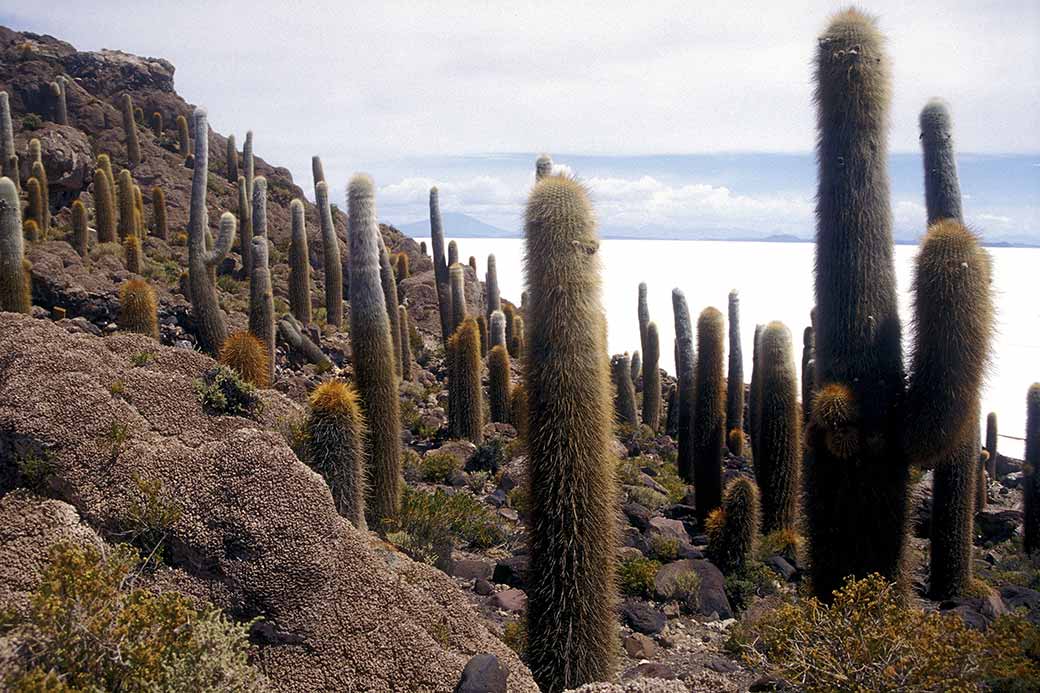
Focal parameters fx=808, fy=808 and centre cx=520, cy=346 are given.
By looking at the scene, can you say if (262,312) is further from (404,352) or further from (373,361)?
(404,352)

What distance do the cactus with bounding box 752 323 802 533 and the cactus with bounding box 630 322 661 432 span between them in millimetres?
11486

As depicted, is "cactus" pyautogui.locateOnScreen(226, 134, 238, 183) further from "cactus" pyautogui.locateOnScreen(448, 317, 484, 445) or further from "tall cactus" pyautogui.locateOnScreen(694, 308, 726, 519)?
"tall cactus" pyautogui.locateOnScreen(694, 308, 726, 519)

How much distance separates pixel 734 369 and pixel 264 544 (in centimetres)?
1424

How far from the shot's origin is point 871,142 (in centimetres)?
779

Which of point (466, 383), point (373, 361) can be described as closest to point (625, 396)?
point (466, 383)

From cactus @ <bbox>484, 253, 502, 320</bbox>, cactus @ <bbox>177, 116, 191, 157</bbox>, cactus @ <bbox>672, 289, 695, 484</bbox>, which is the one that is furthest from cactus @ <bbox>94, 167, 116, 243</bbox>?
cactus @ <bbox>672, 289, 695, 484</bbox>

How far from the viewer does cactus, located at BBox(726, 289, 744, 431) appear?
17.6 metres

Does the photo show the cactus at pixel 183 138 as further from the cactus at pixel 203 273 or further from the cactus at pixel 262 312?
the cactus at pixel 262 312

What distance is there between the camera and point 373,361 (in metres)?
10.3

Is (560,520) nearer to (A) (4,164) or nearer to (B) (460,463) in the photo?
(B) (460,463)

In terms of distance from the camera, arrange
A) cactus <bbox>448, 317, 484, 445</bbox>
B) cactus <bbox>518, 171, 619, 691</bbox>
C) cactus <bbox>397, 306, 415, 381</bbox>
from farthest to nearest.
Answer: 1. cactus <bbox>397, 306, 415, 381</bbox>
2. cactus <bbox>448, 317, 484, 445</bbox>
3. cactus <bbox>518, 171, 619, 691</bbox>

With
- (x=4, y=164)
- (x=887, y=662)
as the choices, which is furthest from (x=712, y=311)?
(x=4, y=164)

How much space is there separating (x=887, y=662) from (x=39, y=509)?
5.00m

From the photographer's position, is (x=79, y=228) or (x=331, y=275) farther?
(x=331, y=275)
